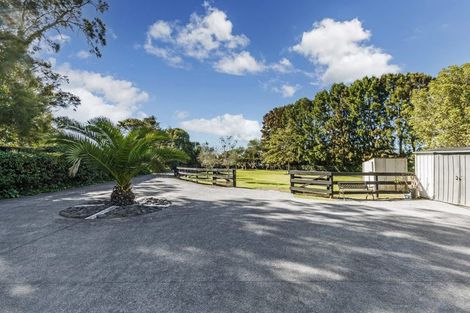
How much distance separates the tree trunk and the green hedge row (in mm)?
2164

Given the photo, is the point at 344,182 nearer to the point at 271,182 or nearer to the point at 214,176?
the point at 214,176

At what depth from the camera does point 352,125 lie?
30297mm

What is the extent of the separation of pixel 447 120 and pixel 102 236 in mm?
19699

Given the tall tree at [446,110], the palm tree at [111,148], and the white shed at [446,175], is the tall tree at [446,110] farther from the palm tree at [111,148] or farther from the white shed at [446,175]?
the palm tree at [111,148]

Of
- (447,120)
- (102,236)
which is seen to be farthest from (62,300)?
(447,120)

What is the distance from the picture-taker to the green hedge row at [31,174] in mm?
8984

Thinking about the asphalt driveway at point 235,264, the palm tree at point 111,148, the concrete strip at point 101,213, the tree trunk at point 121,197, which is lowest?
the asphalt driveway at point 235,264

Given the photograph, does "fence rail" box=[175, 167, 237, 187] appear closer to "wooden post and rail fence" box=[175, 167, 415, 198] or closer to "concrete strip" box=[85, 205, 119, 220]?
"wooden post and rail fence" box=[175, 167, 415, 198]

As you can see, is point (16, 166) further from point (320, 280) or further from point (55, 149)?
point (320, 280)

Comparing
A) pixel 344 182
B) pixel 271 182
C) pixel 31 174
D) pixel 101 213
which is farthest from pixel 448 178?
pixel 31 174

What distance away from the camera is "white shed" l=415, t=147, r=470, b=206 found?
7754 mm

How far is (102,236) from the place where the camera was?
452 centimetres

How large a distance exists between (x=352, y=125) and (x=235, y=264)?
31.4 m

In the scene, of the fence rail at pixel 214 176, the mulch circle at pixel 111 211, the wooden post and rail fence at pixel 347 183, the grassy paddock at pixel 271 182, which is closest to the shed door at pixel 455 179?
the wooden post and rail fence at pixel 347 183
